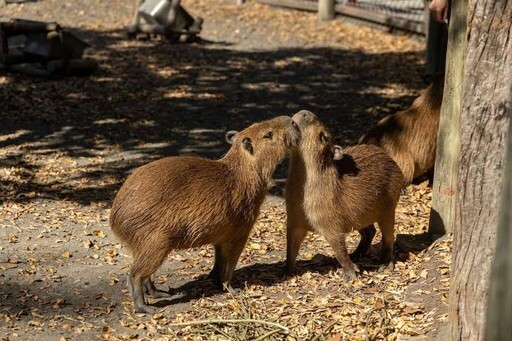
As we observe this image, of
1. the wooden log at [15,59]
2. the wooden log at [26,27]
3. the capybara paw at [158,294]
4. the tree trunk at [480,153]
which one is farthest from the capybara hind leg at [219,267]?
the wooden log at [15,59]

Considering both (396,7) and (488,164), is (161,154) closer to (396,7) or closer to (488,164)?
(488,164)

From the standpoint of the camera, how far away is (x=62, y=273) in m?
6.01

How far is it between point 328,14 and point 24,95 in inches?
261

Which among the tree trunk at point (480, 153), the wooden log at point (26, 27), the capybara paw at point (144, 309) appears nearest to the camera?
the tree trunk at point (480, 153)

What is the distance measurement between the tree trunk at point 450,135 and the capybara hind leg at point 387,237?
0.43 metres

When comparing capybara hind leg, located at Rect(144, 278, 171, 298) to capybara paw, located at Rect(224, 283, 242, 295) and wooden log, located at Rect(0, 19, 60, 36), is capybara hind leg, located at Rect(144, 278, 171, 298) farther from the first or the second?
wooden log, located at Rect(0, 19, 60, 36)

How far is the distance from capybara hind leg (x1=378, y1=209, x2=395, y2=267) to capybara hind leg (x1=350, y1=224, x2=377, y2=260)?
0.22m

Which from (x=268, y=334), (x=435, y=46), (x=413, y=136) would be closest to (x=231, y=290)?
(x=268, y=334)

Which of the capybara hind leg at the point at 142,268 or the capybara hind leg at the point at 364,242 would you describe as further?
the capybara hind leg at the point at 364,242

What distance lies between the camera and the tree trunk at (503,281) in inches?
98.6

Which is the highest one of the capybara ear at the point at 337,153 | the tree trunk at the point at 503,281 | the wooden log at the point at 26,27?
the tree trunk at the point at 503,281

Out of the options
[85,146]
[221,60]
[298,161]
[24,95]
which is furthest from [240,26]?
[298,161]

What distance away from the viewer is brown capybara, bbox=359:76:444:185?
790 cm

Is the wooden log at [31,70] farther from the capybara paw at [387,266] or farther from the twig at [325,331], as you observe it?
the twig at [325,331]
